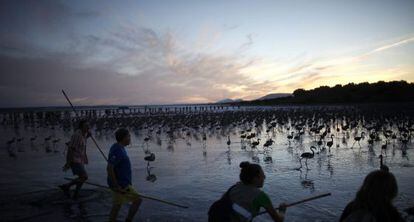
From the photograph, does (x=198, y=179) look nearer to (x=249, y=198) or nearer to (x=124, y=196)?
(x=124, y=196)

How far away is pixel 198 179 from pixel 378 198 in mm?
8146

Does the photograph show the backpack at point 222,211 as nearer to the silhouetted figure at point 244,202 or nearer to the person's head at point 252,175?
the silhouetted figure at point 244,202

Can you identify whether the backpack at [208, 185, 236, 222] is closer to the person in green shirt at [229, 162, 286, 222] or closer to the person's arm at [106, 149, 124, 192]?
the person in green shirt at [229, 162, 286, 222]

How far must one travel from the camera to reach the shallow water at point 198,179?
25.9ft

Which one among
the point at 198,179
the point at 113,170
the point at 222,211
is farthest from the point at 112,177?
the point at 198,179

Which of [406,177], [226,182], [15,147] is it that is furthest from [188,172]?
[15,147]

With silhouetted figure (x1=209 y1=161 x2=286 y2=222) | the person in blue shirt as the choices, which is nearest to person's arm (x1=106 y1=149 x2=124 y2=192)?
the person in blue shirt

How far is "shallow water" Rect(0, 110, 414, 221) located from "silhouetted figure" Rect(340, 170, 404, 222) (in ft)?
13.8

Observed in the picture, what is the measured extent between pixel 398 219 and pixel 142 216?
5.48 m

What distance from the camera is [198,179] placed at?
11.1 m

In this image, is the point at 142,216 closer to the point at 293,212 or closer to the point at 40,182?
the point at 293,212

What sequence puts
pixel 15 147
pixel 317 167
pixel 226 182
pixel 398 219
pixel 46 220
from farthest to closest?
pixel 15 147
pixel 317 167
pixel 226 182
pixel 46 220
pixel 398 219

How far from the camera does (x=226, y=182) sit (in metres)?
10.6

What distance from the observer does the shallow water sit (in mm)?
7891
